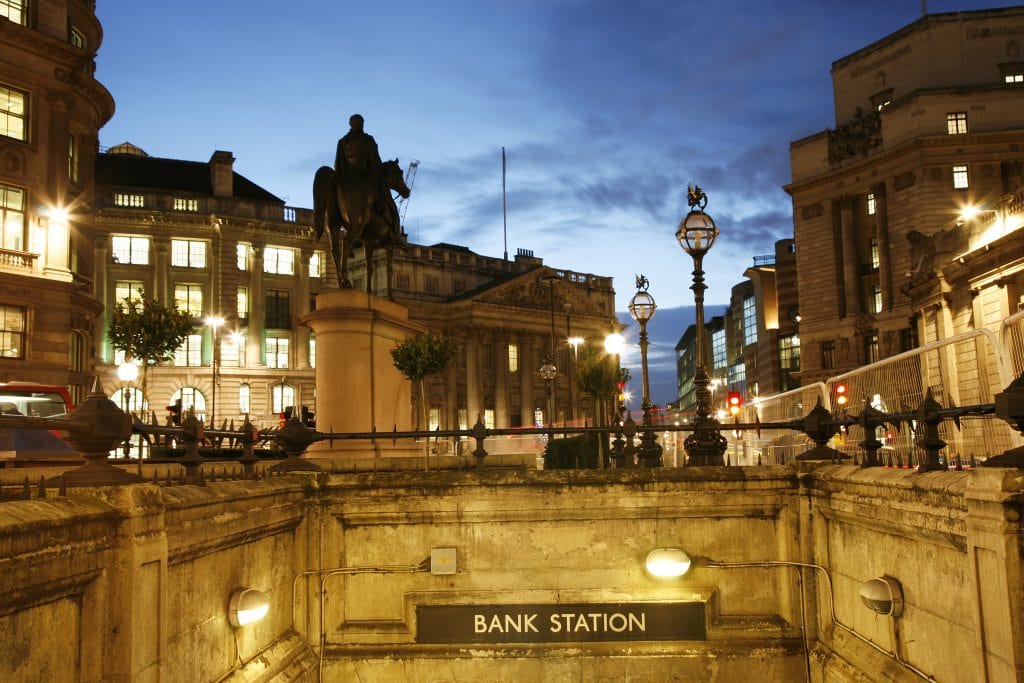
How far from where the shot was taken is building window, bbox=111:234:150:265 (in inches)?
2724

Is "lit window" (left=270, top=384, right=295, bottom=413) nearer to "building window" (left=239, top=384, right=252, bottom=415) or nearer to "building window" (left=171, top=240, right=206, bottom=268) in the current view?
"building window" (left=239, top=384, right=252, bottom=415)

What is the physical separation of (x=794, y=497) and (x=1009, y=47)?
61.6 metres

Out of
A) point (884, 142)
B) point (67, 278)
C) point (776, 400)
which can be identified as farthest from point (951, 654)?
point (884, 142)

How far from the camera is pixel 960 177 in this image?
59.3 metres

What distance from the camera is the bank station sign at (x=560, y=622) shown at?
12.5 m

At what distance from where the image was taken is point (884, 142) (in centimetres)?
6341

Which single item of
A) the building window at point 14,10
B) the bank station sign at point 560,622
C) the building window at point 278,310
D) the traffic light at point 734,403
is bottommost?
the bank station sign at point 560,622

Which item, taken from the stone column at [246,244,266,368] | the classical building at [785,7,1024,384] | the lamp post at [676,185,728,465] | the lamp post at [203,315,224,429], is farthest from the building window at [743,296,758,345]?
the lamp post at [676,185,728,465]

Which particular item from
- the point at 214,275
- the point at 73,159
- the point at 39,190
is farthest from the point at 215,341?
the point at 39,190

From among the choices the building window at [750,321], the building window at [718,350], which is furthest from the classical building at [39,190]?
the building window at [718,350]

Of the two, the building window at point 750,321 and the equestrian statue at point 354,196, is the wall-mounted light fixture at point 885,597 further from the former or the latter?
the building window at point 750,321

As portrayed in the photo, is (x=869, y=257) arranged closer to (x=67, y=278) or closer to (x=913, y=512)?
(x=67, y=278)

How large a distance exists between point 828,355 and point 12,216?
53.0m

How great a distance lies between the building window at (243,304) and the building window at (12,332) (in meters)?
36.7
